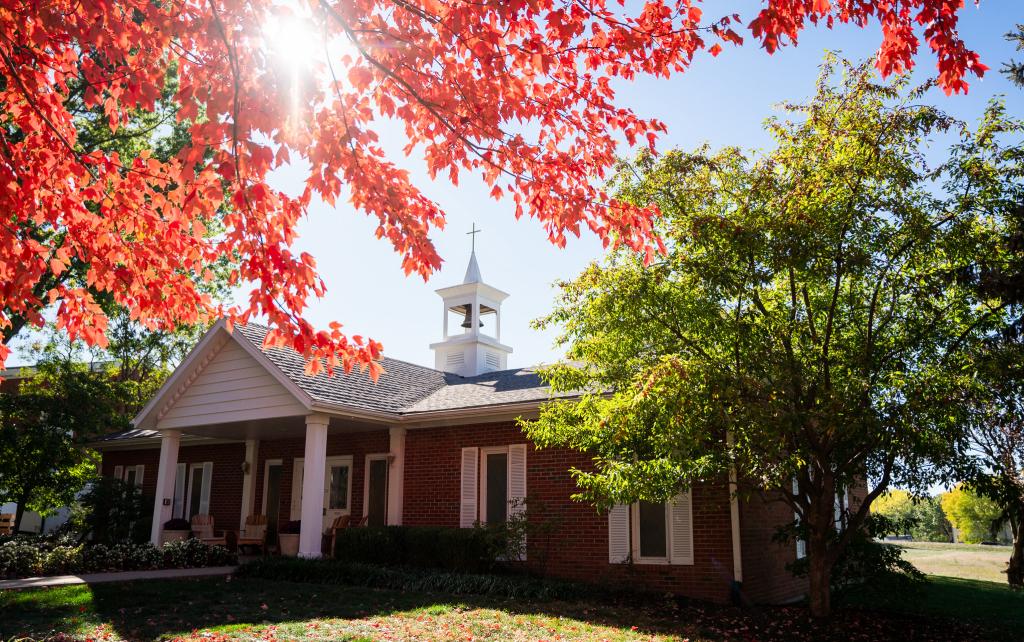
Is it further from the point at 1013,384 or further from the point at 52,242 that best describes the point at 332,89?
the point at 52,242

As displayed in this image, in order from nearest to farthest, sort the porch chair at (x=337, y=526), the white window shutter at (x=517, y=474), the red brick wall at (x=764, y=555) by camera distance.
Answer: the red brick wall at (x=764, y=555) < the white window shutter at (x=517, y=474) < the porch chair at (x=337, y=526)

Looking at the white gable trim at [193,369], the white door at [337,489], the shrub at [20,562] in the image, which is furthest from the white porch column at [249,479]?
the shrub at [20,562]

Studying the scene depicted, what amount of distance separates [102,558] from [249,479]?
5092 millimetres

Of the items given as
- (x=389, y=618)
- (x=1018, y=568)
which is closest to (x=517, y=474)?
(x=389, y=618)

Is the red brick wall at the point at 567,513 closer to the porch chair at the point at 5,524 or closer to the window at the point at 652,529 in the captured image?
the window at the point at 652,529

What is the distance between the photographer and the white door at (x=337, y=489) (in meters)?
16.6

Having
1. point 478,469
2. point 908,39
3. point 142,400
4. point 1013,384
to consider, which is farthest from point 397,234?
point 142,400

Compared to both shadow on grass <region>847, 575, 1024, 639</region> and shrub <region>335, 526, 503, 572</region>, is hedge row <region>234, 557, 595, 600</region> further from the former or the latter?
shadow on grass <region>847, 575, 1024, 639</region>

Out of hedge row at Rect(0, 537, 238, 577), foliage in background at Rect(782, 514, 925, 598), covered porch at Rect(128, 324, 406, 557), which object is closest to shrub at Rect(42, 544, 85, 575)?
hedge row at Rect(0, 537, 238, 577)

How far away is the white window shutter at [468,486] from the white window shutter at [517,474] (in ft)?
2.80

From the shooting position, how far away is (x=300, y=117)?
5.07m

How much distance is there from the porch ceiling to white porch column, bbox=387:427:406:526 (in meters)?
0.51

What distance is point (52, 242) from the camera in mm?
19828

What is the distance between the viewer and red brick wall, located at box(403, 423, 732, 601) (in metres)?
11.6
